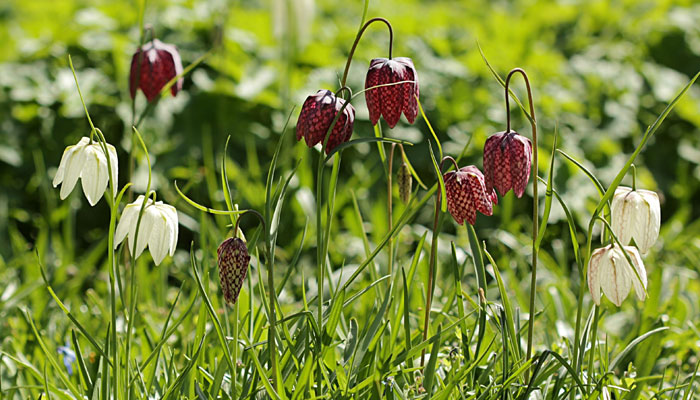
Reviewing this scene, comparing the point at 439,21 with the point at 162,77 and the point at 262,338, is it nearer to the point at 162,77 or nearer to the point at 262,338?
the point at 162,77

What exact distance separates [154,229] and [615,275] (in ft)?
2.44

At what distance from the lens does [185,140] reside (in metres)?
3.10

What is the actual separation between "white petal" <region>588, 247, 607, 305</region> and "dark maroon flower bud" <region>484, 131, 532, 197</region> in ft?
0.53

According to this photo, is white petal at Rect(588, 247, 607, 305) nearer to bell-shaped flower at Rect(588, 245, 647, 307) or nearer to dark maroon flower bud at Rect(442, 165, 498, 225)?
bell-shaped flower at Rect(588, 245, 647, 307)

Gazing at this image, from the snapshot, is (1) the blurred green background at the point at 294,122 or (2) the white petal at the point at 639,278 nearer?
(2) the white petal at the point at 639,278

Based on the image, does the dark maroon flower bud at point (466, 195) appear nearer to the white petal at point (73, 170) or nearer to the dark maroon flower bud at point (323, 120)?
the dark maroon flower bud at point (323, 120)

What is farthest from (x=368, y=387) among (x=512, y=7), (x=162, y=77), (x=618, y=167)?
(x=512, y=7)

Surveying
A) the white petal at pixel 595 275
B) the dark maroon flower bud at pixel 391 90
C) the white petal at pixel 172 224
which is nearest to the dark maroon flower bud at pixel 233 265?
the white petal at pixel 172 224

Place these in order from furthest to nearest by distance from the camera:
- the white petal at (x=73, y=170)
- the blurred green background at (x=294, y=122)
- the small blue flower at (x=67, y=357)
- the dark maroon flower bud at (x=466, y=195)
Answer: the blurred green background at (x=294, y=122) → the small blue flower at (x=67, y=357) → the dark maroon flower bud at (x=466, y=195) → the white petal at (x=73, y=170)

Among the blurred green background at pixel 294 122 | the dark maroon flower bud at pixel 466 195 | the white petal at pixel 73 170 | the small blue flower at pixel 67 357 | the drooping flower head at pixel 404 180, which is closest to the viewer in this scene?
the white petal at pixel 73 170

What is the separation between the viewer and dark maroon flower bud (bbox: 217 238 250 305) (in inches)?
49.4

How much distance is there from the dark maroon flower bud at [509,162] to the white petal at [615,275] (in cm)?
18

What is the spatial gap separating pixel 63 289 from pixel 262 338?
3.32 ft

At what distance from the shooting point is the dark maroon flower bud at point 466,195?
1.34 metres
